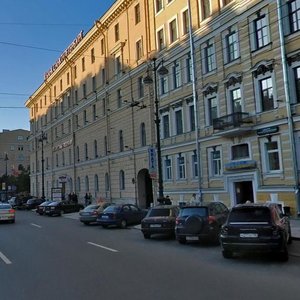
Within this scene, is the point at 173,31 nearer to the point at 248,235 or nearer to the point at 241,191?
the point at 241,191

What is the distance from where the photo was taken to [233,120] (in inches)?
1113

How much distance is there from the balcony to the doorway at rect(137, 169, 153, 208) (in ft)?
49.1

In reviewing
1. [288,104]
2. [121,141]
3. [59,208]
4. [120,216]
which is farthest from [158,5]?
[120,216]

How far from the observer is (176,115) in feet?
121

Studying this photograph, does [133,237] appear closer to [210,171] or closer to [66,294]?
[66,294]

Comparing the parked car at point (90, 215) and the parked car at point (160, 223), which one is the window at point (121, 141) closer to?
the parked car at point (90, 215)

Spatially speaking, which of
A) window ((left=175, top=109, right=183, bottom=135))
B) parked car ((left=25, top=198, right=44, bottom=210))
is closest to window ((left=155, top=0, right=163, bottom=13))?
window ((left=175, top=109, right=183, bottom=135))

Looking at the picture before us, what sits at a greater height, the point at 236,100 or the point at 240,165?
the point at 236,100

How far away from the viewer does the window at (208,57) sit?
3206cm

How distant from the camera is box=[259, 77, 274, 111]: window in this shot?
87.5 feet

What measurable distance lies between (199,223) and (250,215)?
3.62 metres

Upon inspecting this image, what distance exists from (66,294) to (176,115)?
2971cm

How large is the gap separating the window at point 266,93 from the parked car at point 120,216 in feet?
34.0

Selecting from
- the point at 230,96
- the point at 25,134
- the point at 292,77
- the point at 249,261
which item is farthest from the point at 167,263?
the point at 25,134
